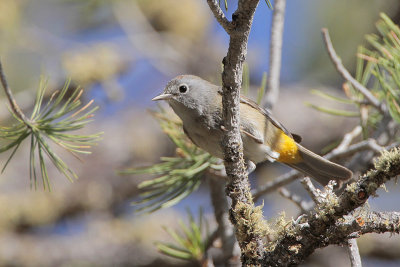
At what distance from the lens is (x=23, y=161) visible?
7531mm

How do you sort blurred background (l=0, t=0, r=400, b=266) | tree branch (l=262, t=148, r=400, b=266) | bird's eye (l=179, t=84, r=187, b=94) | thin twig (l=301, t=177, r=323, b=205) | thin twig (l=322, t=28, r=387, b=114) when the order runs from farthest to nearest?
1. blurred background (l=0, t=0, r=400, b=266)
2. bird's eye (l=179, t=84, r=187, b=94)
3. thin twig (l=322, t=28, r=387, b=114)
4. thin twig (l=301, t=177, r=323, b=205)
5. tree branch (l=262, t=148, r=400, b=266)

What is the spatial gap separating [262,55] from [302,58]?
0.82 m

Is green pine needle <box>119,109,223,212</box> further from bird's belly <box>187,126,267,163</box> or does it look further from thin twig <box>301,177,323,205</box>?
thin twig <box>301,177,323,205</box>

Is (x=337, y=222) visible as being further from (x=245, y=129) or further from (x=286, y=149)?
(x=286, y=149)

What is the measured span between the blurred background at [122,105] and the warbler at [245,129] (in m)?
1.56

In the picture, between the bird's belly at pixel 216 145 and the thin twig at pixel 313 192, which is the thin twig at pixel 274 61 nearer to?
the bird's belly at pixel 216 145

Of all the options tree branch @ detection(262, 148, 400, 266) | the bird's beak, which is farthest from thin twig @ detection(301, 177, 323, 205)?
the bird's beak

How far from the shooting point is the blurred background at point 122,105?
599cm

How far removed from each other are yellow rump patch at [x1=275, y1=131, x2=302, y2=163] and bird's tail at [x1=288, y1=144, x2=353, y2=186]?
0.15ft

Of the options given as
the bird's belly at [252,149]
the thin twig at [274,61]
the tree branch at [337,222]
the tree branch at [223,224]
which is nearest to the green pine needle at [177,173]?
the tree branch at [223,224]

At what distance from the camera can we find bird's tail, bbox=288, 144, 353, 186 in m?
4.06

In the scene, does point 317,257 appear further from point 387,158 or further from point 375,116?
point 387,158

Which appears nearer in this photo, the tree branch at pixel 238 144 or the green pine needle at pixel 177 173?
the tree branch at pixel 238 144

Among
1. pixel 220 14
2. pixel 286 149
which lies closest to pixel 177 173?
pixel 286 149
